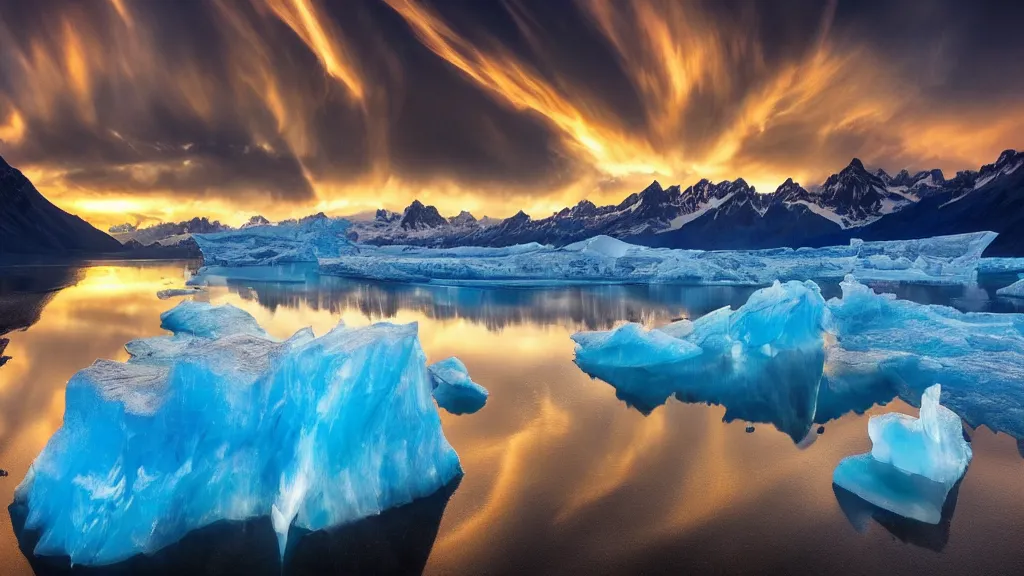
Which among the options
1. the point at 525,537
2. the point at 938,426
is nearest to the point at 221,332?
the point at 525,537

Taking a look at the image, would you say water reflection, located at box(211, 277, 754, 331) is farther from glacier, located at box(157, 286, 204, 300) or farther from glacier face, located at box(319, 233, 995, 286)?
glacier face, located at box(319, 233, 995, 286)

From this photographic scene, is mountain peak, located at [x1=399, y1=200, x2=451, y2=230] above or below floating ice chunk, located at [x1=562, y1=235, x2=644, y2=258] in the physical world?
above

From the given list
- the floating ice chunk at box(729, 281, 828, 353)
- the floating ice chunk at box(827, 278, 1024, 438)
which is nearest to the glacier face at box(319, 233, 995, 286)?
the floating ice chunk at box(827, 278, 1024, 438)

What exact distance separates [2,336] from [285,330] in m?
7.50

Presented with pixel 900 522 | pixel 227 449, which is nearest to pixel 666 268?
pixel 900 522

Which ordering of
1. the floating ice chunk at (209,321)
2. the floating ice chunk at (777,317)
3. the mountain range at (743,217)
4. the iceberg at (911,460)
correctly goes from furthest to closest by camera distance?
1. the mountain range at (743,217)
2. the floating ice chunk at (777,317)
3. the floating ice chunk at (209,321)
4. the iceberg at (911,460)

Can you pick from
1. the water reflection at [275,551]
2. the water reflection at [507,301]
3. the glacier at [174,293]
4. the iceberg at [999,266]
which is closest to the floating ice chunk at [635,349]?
the water reflection at [507,301]

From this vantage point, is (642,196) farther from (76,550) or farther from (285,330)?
(76,550)

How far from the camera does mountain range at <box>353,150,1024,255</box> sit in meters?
97.8

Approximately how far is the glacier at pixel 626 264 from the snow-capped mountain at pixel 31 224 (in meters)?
71.0

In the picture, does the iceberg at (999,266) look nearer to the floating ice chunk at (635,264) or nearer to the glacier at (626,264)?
the glacier at (626,264)

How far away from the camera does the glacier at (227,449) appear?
14.2 ft

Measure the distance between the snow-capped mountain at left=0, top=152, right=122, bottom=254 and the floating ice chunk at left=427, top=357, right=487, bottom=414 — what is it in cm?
11498

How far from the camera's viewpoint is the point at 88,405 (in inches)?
182
